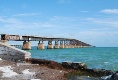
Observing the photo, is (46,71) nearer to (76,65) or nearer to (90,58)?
(76,65)

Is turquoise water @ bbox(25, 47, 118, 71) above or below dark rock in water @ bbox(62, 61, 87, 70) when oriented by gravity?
below

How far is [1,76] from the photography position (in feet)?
76.2

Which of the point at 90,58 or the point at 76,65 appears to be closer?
the point at 76,65

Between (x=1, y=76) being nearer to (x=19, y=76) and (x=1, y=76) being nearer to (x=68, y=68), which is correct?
(x=19, y=76)

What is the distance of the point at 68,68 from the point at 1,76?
8.78 m

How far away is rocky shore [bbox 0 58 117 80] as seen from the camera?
2328 cm

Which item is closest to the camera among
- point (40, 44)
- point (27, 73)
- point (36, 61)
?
point (27, 73)

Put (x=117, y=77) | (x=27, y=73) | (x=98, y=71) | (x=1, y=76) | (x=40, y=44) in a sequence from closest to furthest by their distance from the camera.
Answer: (x=117, y=77) < (x=1, y=76) < (x=27, y=73) < (x=98, y=71) < (x=40, y=44)

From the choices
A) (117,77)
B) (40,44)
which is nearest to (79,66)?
(117,77)

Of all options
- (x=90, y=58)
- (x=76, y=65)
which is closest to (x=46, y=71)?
(x=76, y=65)

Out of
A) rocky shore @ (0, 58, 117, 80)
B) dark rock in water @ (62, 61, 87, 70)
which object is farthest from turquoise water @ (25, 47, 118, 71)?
rocky shore @ (0, 58, 117, 80)

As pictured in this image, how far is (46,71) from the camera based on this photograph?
26625 mm

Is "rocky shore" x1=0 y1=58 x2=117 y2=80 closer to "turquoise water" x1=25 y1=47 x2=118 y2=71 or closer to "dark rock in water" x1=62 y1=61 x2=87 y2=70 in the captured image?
"dark rock in water" x1=62 y1=61 x2=87 y2=70

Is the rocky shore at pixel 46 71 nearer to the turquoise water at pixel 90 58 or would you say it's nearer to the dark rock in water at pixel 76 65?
the dark rock in water at pixel 76 65
